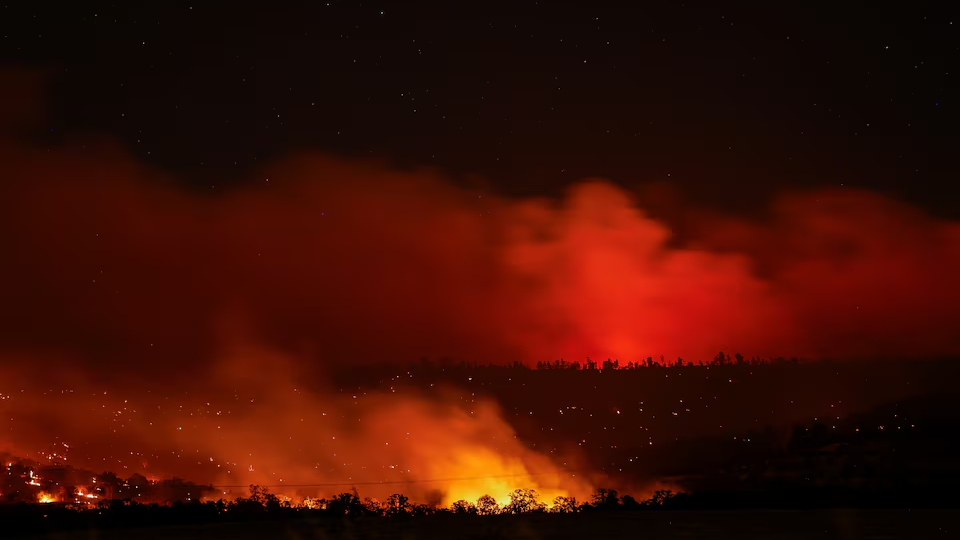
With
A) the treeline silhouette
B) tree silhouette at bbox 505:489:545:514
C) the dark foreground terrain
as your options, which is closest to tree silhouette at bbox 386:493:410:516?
the treeline silhouette

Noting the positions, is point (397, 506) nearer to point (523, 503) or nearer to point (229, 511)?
point (523, 503)

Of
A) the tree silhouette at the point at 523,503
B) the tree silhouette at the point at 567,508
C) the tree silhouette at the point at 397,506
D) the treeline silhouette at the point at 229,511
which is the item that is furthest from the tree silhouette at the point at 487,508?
the tree silhouette at the point at 397,506

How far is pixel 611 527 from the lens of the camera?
15945 millimetres

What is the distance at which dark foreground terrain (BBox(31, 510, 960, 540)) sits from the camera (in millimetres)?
14336

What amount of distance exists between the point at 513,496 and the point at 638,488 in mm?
12340

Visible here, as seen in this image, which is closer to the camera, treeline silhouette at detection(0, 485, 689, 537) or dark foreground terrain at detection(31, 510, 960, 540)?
dark foreground terrain at detection(31, 510, 960, 540)

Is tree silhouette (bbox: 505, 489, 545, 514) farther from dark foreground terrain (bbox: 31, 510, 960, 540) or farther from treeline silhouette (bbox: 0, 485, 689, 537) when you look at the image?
dark foreground terrain (bbox: 31, 510, 960, 540)

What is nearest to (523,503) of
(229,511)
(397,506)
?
(397,506)

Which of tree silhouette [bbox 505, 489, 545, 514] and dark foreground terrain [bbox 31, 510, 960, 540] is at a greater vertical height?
tree silhouette [bbox 505, 489, 545, 514]

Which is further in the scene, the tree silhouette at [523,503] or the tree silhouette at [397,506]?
the tree silhouette at [523,503]

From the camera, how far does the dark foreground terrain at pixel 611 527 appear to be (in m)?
14.3

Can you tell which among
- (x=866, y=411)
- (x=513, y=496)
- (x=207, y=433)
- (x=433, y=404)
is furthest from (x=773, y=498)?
(x=207, y=433)

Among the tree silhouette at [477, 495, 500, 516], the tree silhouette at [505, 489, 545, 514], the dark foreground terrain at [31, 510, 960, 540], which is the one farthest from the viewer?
the tree silhouette at [505, 489, 545, 514]

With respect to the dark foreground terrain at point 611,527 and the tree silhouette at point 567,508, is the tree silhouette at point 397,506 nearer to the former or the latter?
→ the dark foreground terrain at point 611,527
